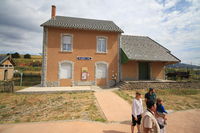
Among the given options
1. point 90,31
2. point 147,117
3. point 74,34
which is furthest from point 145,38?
point 147,117

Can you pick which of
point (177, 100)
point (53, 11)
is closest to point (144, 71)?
point (177, 100)

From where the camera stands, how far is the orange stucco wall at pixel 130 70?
533 inches

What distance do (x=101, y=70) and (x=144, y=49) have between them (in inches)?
257

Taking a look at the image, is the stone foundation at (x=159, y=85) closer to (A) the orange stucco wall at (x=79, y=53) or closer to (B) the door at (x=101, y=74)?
(B) the door at (x=101, y=74)

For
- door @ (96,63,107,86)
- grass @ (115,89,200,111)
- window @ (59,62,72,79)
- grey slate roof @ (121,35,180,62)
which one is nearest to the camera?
grass @ (115,89,200,111)

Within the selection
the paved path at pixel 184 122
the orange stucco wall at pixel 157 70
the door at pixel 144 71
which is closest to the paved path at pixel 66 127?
the paved path at pixel 184 122

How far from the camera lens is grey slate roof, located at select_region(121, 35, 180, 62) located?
43.4 feet

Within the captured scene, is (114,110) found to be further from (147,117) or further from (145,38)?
(145,38)

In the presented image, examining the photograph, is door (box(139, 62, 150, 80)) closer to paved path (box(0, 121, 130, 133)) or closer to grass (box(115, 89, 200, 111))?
grass (box(115, 89, 200, 111))

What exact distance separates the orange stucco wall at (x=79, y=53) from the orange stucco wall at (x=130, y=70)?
3.74 feet

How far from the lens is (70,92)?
405 inches

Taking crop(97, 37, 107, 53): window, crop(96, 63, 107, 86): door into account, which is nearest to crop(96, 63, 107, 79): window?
crop(96, 63, 107, 86): door

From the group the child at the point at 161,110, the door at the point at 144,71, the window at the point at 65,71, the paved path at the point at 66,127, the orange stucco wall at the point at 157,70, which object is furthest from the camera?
the orange stucco wall at the point at 157,70

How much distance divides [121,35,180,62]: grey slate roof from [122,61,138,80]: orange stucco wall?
1.19m
